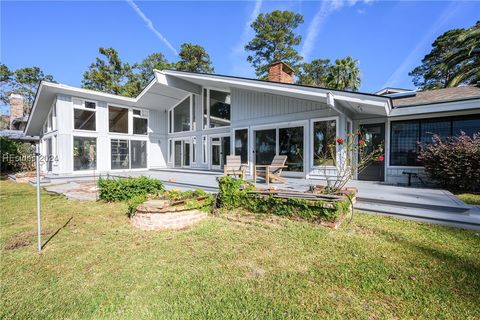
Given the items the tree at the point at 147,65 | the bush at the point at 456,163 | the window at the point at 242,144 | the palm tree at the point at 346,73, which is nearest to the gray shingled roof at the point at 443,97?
the bush at the point at 456,163


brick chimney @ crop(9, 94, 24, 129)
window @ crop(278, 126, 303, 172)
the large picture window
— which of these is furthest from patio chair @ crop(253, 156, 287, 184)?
brick chimney @ crop(9, 94, 24, 129)

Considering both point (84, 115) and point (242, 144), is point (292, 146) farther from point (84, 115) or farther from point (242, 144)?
point (84, 115)

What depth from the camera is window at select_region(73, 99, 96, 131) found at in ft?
41.3

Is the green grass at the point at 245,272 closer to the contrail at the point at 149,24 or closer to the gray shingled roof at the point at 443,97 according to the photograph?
the gray shingled roof at the point at 443,97

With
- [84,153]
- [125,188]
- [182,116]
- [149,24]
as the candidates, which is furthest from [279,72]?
[84,153]

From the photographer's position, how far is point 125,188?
6344 millimetres

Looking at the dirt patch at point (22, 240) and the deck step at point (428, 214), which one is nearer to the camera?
the dirt patch at point (22, 240)

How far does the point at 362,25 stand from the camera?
1037cm

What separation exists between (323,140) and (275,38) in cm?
1891

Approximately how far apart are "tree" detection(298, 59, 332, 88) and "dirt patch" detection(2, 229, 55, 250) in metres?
25.3

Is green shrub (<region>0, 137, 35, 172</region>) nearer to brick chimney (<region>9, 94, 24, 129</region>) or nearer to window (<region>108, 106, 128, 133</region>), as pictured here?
window (<region>108, 106, 128, 133</region>)

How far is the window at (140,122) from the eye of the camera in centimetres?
1540

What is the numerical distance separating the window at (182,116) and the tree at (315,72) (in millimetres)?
14871

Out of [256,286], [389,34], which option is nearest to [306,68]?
[389,34]
